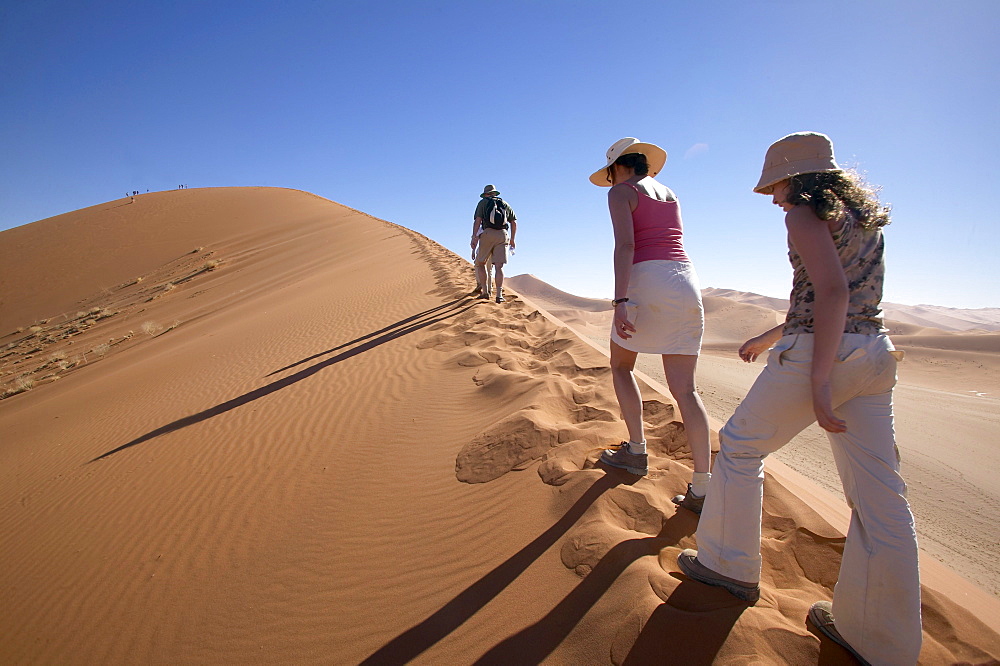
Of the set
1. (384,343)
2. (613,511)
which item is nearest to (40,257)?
(384,343)

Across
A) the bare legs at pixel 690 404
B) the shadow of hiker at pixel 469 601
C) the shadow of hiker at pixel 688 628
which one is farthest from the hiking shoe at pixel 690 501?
the shadow of hiker at pixel 688 628

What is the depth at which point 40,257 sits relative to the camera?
26141 millimetres

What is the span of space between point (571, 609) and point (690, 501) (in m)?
0.88

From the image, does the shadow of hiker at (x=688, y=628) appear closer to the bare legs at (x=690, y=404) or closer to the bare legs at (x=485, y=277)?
the bare legs at (x=690, y=404)

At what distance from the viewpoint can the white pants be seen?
1.36 metres

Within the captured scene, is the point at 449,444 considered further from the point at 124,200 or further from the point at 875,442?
the point at 124,200

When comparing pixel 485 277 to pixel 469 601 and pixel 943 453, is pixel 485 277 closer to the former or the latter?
pixel 469 601

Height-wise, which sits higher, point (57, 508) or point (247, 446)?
point (247, 446)

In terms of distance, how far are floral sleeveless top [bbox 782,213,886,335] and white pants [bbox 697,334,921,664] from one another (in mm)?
49

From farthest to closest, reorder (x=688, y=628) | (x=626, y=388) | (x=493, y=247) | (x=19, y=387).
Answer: (x=19, y=387)
(x=493, y=247)
(x=626, y=388)
(x=688, y=628)

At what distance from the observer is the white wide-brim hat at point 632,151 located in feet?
7.82

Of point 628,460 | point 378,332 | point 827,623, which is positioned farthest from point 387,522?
point 378,332

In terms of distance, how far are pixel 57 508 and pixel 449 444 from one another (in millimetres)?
3537

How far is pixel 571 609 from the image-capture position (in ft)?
6.12
